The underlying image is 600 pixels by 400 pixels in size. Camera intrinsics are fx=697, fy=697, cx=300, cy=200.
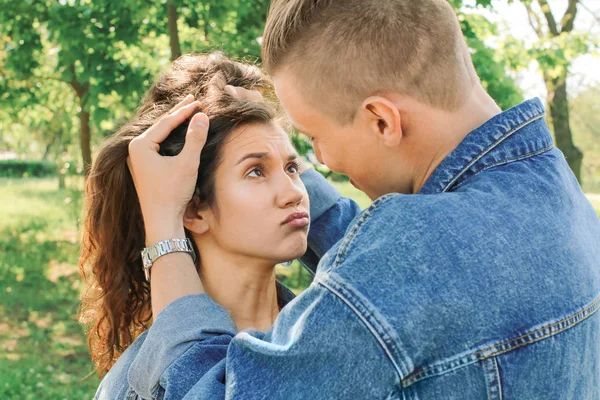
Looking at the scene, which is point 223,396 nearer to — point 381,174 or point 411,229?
Answer: point 411,229

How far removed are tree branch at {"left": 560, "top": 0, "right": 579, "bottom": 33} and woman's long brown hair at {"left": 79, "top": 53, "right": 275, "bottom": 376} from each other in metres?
12.6

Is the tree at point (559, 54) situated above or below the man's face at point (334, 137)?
below

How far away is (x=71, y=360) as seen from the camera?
25.0 ft

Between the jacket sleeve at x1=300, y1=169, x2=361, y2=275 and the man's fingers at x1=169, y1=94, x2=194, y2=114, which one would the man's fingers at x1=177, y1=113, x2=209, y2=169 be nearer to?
the man's fingers at x1=169, y1=94, x2=194, y2=114

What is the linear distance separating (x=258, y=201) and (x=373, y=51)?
2.99ft

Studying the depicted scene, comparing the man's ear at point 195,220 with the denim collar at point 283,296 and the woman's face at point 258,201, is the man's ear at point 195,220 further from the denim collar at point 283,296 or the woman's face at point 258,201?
the denim collar at point 283,296

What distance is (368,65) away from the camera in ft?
5.54

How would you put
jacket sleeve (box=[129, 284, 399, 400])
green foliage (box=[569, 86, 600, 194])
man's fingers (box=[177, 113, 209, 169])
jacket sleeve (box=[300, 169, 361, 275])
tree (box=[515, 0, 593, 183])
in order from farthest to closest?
green foliage (box=[569, 86, 600, 194]) < tree (box=[515, 0, 593, 183]) < jacket sleeve (box=[300, 169, 361, 275]) < man's fingers (box=[177, 113, 209, 169]) < jacket sleeve (box=[129, 284, 399, 400])

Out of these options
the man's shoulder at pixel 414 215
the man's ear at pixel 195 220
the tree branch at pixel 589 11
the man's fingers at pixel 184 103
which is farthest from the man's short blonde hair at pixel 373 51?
the tree branch at pixel 589 11

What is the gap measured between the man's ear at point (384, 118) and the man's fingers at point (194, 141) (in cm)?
82

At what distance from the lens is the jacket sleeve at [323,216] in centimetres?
273

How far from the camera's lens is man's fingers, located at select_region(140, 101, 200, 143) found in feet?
7.84

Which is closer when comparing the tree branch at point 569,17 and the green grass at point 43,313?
the green grass at point 43,313

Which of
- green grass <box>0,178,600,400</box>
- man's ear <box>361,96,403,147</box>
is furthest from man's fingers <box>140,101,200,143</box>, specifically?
green grass <box>0,178,600,400</box>
